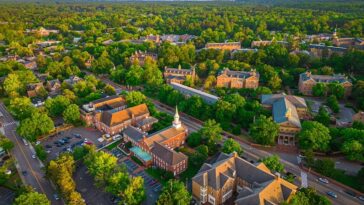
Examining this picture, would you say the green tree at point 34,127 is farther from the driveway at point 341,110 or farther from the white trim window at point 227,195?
the driveway at point 341,110

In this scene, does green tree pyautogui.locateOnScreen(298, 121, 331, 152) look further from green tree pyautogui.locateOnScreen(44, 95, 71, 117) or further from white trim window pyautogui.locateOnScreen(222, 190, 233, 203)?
green tree pyautogui.locateOnScreen(44, 95, 71, 117)

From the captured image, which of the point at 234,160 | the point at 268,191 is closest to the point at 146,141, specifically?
the point at 234,160

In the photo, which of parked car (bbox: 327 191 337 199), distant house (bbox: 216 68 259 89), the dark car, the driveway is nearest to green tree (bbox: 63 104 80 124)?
distant house (bbox: 216 68 259 89)

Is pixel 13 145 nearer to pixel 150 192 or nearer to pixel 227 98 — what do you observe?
pixel 150 192

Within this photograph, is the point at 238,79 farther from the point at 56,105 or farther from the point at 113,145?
the point at 56,105

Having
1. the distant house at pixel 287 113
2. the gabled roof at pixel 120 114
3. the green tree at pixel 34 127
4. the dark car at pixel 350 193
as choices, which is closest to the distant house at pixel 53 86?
the green tree at pixel 34 127

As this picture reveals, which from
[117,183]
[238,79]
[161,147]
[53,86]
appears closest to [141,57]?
[53,86]
